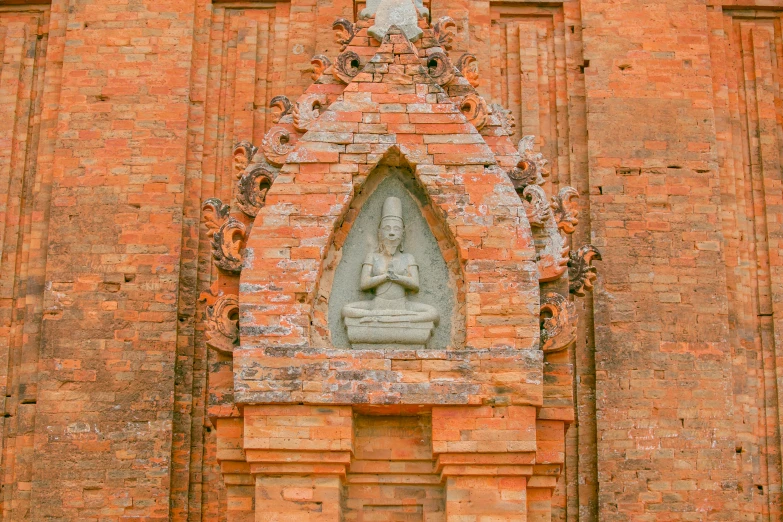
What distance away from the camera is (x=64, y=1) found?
18875 mm

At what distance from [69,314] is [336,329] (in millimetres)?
4286

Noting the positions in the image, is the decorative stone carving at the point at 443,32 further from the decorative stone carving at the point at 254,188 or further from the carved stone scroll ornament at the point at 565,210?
the decorative stone carving at the point at 254,188

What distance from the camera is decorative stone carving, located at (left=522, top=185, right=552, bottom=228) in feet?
47.2

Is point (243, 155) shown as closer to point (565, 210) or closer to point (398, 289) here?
point (398, 289)

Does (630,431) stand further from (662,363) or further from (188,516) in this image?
(188,516)

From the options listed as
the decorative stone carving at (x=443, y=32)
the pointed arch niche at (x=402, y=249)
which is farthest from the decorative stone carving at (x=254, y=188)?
the decorative stone carving at (x=443, y=32)

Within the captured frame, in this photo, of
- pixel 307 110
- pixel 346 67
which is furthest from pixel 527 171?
pixel 307 110

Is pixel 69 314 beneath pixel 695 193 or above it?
beneath

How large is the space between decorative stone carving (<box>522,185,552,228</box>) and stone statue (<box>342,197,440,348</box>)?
1.19 metres

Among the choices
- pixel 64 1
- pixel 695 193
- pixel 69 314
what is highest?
pixel 64 1

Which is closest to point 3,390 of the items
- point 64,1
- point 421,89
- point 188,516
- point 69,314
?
point 69,314

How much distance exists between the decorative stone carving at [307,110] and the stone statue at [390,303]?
1078mm

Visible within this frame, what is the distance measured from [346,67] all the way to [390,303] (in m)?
2.36

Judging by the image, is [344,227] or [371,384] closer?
[371,384]
